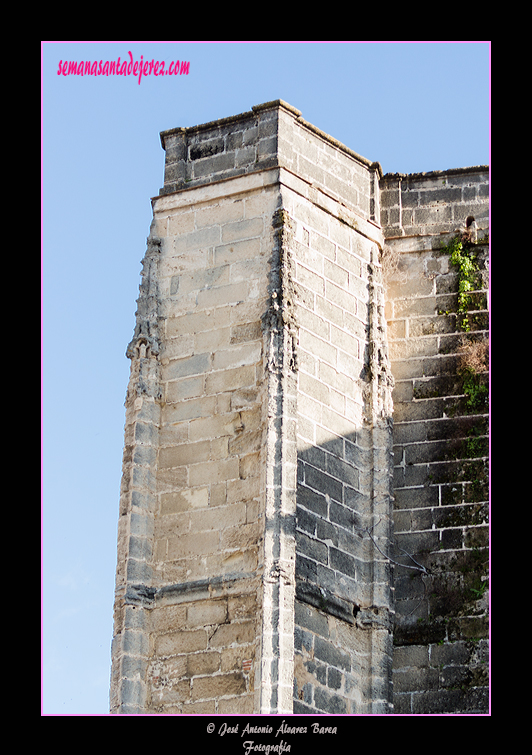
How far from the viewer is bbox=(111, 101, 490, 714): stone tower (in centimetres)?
1270

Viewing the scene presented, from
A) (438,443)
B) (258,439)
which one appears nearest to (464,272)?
(438,443)

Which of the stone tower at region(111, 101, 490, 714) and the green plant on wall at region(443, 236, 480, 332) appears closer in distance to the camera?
the stone tower at region(111, 101, 490, 714)

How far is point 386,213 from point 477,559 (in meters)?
3.90

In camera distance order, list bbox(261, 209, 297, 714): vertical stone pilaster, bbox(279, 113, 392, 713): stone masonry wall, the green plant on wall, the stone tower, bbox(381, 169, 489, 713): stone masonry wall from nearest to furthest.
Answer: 1. bbox(261, 209, 297, 714): vertical stone pilaster
2. the stone tower
3. bbox(279, 113, 392, 713): stone masonry wall
4. bbox(381, 169, 489, 713): stone masonry wall
5. the green plant on wall

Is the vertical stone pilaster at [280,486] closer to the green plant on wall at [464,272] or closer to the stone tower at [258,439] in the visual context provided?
the stone tower at [258,439]

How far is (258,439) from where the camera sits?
13.3 metres

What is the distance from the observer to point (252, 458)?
13.2 meters

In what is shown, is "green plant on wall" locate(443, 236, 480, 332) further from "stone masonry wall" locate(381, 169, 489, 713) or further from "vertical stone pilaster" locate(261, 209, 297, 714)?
"vertical stone pilaster" locate(261, 209, 297, 714)

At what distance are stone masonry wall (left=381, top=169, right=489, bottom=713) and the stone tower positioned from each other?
329 millimetres

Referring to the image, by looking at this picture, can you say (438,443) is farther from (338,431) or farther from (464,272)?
(464,272)

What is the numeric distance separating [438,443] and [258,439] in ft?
7.39

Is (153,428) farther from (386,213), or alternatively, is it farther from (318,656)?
(386,213)

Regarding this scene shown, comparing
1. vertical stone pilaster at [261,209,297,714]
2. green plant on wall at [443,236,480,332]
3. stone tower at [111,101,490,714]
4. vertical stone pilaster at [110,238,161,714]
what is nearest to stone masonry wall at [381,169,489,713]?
green plant on wall at [443,236,480,332]
